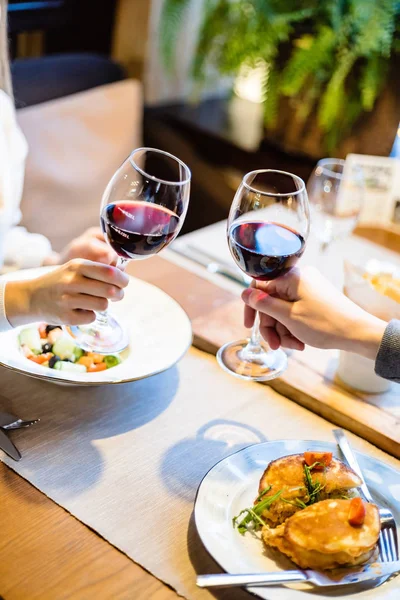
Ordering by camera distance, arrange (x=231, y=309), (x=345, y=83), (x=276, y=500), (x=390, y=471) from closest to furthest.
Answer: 1. (x=276, y=500)
2. (x=390, y=471)
3. (x=231, y=309)
4. (x=345, y=83)

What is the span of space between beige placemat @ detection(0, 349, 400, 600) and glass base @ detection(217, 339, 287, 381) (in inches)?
1.7

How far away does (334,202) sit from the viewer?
1670 millimetres

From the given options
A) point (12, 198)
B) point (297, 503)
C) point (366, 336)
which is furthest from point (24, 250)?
point (297, 503)

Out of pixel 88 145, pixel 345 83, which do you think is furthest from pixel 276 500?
pixel 345 83

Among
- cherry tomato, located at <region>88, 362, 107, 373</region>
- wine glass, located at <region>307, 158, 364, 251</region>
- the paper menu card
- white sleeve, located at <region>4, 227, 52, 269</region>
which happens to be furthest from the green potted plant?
cherry tomato, located at <region>88, 362, 107, 373</region>

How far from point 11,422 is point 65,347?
6.4 inches

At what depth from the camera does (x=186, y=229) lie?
2.58 m

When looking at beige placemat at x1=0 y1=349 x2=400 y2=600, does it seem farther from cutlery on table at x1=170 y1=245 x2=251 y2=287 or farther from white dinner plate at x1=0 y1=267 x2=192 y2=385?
cutlery on table at x1=170 y1=245 x2=251 y2=287

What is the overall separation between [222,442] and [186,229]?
158 centimetres

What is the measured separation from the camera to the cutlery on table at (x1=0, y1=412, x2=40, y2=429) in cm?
102

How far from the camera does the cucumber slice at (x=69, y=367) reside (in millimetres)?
1096

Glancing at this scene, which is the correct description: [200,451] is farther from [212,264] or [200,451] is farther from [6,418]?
[212,264]

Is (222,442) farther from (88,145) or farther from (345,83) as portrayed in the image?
(345,83)

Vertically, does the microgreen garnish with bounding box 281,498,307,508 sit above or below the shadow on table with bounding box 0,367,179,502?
Result: above
